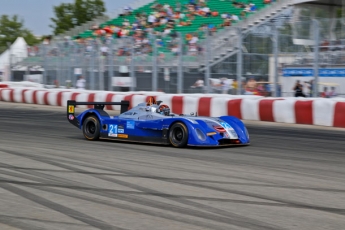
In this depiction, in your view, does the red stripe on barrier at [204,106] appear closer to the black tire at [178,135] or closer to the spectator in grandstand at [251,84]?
the spectator in grandstand at [251,84]

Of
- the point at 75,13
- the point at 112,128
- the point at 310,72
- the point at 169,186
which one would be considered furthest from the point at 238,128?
the point at 75,13

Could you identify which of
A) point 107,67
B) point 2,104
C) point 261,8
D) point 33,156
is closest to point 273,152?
point 33,156

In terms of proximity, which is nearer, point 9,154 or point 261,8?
point 9,154

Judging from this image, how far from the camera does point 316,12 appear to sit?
26.4 metres

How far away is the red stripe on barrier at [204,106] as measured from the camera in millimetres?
15849

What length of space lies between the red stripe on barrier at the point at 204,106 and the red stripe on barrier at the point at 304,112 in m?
2.51

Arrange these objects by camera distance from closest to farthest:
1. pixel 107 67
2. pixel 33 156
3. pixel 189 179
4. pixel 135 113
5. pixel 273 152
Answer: pixel 189 179 < pixel 33 156 < pixel 273 152 < pixel 135 113 < pixel 107 67

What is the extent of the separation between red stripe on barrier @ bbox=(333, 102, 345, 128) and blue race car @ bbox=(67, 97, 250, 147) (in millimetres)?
4398

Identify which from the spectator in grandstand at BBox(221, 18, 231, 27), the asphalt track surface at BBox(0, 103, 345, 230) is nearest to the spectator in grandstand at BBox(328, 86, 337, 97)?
the asphalt track surface at BBox(0, 103, 345, 230)

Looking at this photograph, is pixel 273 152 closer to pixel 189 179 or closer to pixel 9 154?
pixel 189 179

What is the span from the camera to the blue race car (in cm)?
898

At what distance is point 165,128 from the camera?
9305 millimetres

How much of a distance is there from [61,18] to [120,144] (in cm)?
5251

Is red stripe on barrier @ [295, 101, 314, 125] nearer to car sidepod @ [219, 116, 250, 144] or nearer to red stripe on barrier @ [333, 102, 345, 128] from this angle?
red stripe on barrier @ [333, 102, 345, 128]
